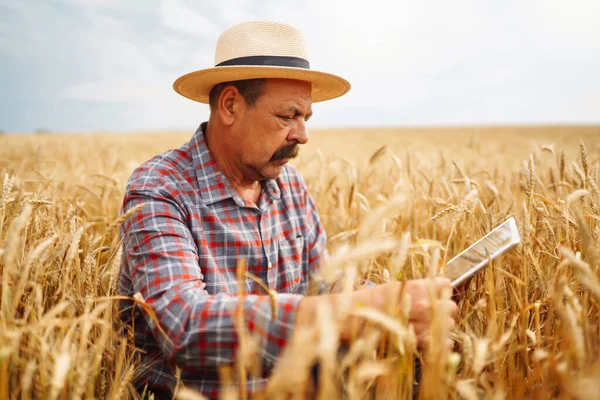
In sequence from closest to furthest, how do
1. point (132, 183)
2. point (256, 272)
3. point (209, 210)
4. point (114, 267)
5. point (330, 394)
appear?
point (330, 394), point (114, 267), point (132, 183), point (209, 210), point (256, 272)

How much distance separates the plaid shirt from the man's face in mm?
176

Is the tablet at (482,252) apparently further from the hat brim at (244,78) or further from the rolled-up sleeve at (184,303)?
→ the hat brim at (244,78)

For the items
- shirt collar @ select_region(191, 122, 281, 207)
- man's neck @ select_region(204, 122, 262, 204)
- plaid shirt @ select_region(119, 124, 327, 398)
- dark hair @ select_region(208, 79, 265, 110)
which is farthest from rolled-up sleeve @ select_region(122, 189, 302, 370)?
dark hair @ select_region(208, 79, 265, 110)

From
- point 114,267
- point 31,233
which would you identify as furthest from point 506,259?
point 31,233

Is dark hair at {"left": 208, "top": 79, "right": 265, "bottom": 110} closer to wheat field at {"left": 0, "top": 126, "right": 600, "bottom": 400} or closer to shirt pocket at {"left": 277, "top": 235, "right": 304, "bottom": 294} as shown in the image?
shirt pocket at {"left": 277, "top": 235, "right": 304, "bottom": 294}

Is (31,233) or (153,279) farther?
(31,233)

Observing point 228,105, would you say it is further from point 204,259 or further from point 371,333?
point 371,333

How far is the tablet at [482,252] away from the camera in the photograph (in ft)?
4.44

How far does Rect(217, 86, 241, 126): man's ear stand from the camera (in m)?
2.04

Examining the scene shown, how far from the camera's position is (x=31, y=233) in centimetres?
180

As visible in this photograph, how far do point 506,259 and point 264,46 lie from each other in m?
1.49

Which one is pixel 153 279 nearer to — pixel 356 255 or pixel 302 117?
pixel 356 255

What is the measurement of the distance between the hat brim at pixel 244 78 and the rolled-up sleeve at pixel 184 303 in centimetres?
65

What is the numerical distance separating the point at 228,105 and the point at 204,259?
747 millimetres
